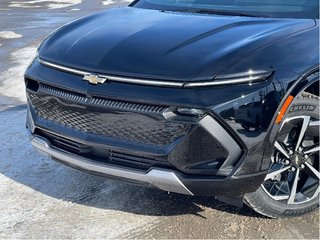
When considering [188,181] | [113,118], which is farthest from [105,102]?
[188,181]

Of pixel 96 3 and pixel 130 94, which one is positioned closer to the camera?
pixel 130 94

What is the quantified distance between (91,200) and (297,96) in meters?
1.70

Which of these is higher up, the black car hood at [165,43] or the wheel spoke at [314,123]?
the black car hood at [165,43]

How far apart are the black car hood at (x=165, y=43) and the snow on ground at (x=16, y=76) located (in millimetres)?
2830

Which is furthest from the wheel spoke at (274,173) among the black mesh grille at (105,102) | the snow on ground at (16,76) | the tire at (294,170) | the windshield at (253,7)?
the snow on ground at (16,76)

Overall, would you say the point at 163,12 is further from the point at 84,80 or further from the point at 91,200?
the point at 91,200

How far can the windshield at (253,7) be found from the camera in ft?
11.5

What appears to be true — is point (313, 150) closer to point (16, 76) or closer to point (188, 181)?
point (188, 181)

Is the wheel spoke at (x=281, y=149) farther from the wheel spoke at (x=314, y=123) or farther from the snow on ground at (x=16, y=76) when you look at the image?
the snow on ground at (x=16, y=76)

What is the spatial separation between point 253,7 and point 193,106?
145cm

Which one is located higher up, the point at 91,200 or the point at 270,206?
the point at 270,206

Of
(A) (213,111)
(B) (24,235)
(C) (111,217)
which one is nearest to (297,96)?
(A) (213,111)

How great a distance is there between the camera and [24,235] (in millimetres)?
3215

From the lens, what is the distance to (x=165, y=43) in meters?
3.03
